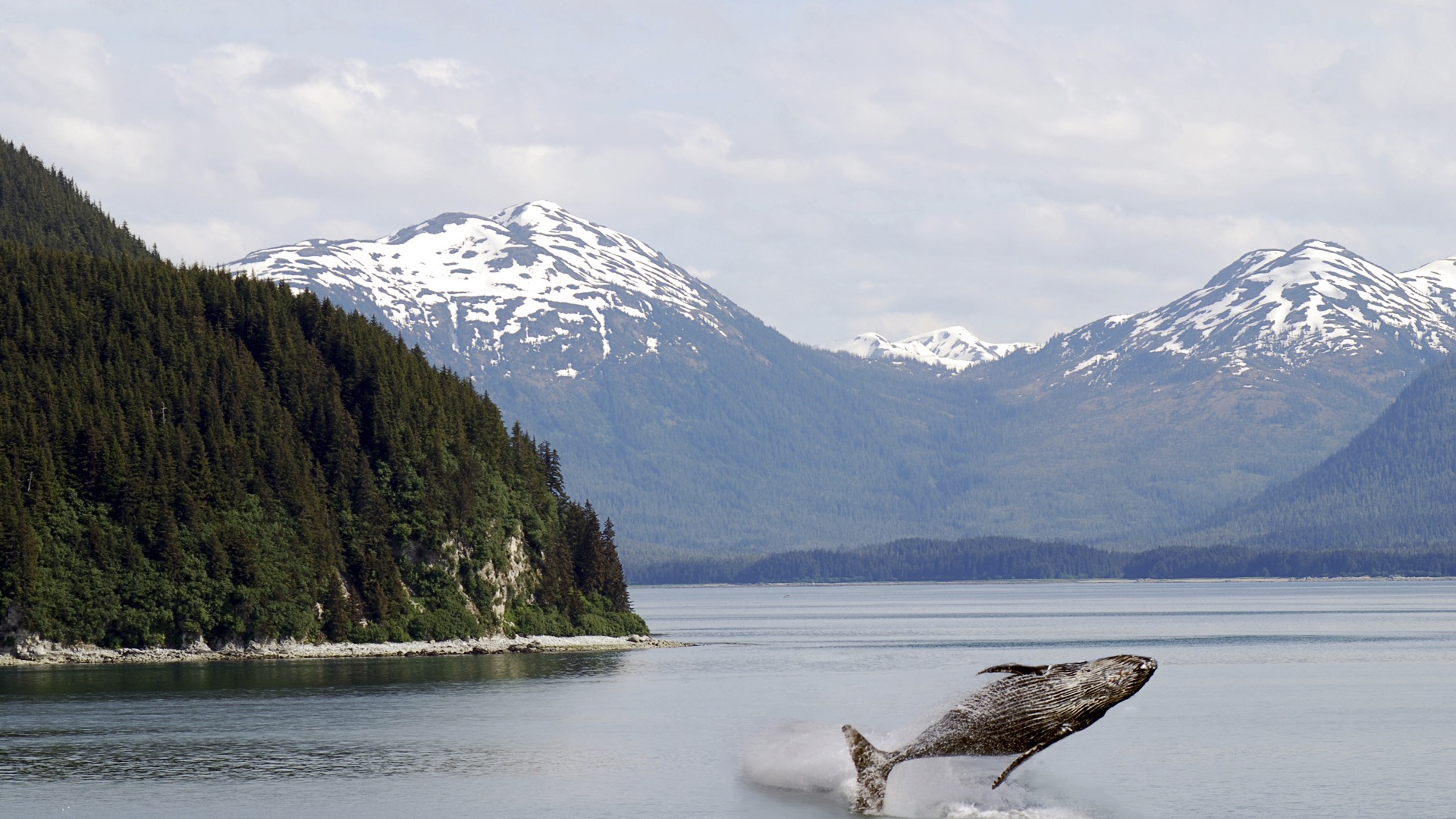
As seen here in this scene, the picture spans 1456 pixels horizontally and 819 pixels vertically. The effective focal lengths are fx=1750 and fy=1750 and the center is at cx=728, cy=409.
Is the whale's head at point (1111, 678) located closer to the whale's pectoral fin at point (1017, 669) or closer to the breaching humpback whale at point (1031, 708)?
the breaching humpback whale at point (1031, 708)

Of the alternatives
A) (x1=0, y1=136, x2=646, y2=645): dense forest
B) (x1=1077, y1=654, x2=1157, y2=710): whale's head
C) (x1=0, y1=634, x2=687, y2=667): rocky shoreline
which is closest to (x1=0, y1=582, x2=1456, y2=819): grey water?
(x1=0, y1=634, x2=687, y2=667): rocky shoreline

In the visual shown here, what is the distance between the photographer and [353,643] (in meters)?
149

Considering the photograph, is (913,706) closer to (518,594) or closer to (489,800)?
(489,800)

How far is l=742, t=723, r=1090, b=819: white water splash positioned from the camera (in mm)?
59250

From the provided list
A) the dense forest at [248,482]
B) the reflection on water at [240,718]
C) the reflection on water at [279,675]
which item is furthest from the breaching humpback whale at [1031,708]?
the dense forest at [248,482]

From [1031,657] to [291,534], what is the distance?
63.9m

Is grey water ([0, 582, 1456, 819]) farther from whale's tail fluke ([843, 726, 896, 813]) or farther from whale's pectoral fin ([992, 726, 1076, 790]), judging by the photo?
whale's pectoral fin ([992, 726, 1076, 790])

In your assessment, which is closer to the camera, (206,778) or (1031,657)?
(206,778)

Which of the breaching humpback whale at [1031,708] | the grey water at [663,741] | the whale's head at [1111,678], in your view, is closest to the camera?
the whale's head at [1111,678]

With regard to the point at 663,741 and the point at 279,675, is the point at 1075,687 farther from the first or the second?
the point at 279,675

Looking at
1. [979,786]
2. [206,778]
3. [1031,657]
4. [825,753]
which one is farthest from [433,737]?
[1031,657]

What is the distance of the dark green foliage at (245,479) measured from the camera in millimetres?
136875

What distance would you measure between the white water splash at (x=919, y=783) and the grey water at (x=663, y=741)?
5.7 inches

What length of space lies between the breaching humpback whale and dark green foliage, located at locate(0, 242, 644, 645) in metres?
96.4
